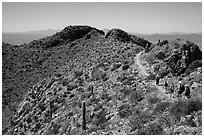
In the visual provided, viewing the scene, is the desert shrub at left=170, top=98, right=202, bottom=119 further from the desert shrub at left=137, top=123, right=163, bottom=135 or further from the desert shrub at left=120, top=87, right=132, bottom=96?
the desert shrub at left=120, top=87, right=132, bottom=96

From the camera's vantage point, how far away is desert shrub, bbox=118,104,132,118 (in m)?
17.5

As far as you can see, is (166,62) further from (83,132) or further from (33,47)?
(33,47)

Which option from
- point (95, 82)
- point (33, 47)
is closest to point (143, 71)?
point (95, 82)

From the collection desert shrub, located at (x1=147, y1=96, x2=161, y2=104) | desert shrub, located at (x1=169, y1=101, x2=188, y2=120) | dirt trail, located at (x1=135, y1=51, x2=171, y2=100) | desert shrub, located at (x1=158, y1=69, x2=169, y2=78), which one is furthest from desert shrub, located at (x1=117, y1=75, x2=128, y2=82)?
desert shrub, located at (x1=169, y1=101, x2=188, y2=120)

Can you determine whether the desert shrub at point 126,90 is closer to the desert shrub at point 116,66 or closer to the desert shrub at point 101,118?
the desert shrub at point 101,118

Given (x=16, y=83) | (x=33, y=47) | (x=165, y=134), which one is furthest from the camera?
(x=33, y=47)

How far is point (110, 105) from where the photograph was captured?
2061 centimetres

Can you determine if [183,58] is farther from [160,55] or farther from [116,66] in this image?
[116,66]

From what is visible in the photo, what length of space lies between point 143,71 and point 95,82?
6003 millimetres

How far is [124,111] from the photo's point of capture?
18.0 m

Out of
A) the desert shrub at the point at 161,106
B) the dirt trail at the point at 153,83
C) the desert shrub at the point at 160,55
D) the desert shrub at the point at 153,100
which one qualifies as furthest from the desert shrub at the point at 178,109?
the desert shrub at the point at 160,55

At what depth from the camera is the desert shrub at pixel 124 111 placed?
57.6 ft

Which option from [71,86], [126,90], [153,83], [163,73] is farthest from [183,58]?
[71,86]


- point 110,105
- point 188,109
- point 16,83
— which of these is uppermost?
point 188,109
